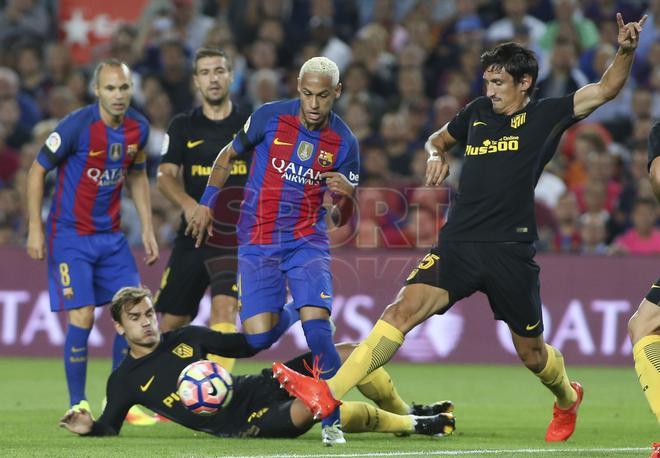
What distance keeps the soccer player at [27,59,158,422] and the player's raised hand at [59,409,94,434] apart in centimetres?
122

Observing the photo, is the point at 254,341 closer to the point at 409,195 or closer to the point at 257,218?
the point at 257,218

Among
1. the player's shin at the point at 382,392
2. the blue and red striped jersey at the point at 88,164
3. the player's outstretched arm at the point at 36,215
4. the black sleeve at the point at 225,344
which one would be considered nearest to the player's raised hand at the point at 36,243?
the player's outstretched arm at the point at 36,215

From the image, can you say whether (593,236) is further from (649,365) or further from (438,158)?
(649,365)

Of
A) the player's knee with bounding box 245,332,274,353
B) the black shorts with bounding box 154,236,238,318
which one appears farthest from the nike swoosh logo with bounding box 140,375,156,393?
the black shorts with bounding box 154,236,238,318

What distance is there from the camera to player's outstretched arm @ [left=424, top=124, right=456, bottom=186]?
26.5 ft

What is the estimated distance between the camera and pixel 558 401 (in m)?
8.87

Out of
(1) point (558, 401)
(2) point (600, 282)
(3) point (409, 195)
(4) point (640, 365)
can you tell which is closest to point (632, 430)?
(1) point (558, 401)

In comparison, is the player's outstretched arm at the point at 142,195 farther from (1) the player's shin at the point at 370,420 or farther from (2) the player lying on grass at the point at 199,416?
(1) the player's shin at the point at 370,420

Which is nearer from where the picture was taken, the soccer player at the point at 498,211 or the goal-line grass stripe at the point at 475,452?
the goal-line grass stripe at the point at 475,452

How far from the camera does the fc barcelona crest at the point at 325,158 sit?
8.71m

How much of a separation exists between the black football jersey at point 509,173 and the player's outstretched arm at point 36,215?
3.11 m

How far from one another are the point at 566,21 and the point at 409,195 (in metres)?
4.37

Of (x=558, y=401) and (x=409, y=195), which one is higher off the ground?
(x=409, y=195)

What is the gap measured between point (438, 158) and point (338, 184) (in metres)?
0.69
